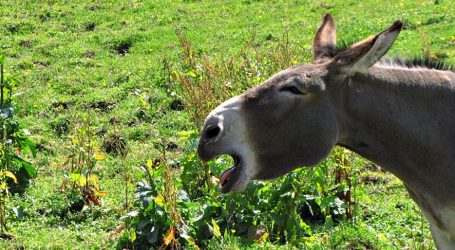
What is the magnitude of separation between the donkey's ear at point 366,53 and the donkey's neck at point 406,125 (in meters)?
0.11

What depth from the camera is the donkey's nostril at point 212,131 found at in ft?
14.1

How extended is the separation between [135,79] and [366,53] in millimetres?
8263

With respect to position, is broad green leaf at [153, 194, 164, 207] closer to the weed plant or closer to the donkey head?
the weed plant

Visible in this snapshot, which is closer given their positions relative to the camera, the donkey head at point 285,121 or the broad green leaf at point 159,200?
the donkey head at point 285,121

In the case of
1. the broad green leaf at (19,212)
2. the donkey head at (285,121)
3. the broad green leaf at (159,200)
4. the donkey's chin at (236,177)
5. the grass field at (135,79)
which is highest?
the donkey head at (285,121)

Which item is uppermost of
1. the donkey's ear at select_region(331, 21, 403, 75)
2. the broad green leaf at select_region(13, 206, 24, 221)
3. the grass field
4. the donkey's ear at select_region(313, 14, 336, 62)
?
the donkey's ear at select_region(331, 21, 403, 75)

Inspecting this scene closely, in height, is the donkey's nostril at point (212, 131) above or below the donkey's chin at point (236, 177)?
above

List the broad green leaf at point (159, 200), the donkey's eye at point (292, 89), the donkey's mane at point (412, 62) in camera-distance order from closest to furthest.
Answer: the donkey's eye at point (292, 89), the donkey's mane at point (412, 62), the broad green leaf at point (159, 200)

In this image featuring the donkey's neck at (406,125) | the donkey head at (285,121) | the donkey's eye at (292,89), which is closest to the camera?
the donkey head at (285,121)

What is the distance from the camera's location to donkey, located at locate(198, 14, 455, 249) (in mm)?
4465

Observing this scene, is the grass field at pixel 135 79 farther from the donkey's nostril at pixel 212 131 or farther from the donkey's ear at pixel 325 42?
the donkey's nostril at pixel 212 131

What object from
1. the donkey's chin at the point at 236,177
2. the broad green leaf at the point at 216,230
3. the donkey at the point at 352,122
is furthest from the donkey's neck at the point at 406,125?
the broad green leaf at the point at 216,230

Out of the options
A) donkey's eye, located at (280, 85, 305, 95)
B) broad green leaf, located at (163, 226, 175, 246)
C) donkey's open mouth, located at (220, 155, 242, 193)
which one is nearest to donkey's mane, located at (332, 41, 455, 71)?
donkey's eye, located at (280, 85, 305, 95)

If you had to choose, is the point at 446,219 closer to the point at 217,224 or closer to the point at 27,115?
the point at 217,224
